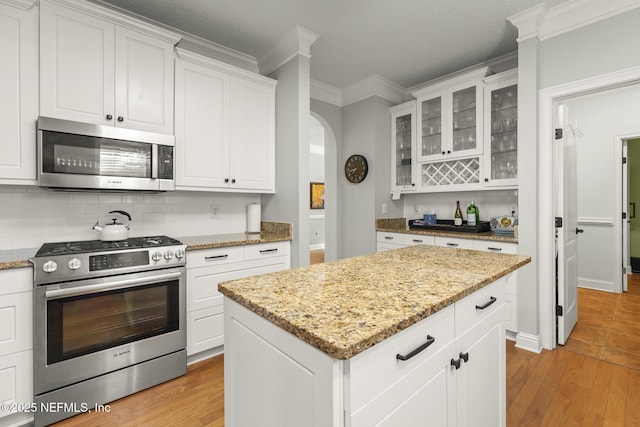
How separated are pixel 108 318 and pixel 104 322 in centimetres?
3

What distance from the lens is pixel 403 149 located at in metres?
3.94

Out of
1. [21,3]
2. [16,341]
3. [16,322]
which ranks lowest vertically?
[16,341]

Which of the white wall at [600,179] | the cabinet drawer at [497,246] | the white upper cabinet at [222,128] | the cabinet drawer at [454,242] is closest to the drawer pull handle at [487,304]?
the cabinet drawer at [497,246]

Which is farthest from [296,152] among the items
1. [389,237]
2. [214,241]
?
[389,237]

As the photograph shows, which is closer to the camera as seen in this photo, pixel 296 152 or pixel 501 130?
pixel 296 152

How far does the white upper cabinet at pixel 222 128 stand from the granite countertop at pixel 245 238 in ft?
1.31

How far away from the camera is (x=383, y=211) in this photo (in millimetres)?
3895

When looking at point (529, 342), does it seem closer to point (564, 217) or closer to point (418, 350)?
point (564, 217)

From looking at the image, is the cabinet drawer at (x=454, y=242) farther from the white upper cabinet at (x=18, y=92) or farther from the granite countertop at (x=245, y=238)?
the white upper cabinet at (x=18, y=92)

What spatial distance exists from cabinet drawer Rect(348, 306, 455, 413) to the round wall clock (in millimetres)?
2985

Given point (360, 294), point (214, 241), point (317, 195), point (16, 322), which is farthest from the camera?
point (317, 195)

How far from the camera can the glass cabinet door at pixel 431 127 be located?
138 inches

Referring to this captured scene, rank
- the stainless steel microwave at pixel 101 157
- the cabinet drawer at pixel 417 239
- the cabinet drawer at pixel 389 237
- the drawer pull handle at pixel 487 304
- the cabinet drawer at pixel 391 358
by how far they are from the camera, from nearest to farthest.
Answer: the cabinet drawer at pixel 391 358 < the drawer pull handle at pixel 487 304 < the stainless steel microwave at pixel 101 157 < the cabinet drawer at pixel 417 239 < the cabinet drawer at pixel 389 237

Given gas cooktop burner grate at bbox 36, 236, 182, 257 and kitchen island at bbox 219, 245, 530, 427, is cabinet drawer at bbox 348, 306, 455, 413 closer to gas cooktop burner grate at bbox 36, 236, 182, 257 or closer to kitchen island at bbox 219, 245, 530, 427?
kitchen island at bbox 219, 245, 530, 427
